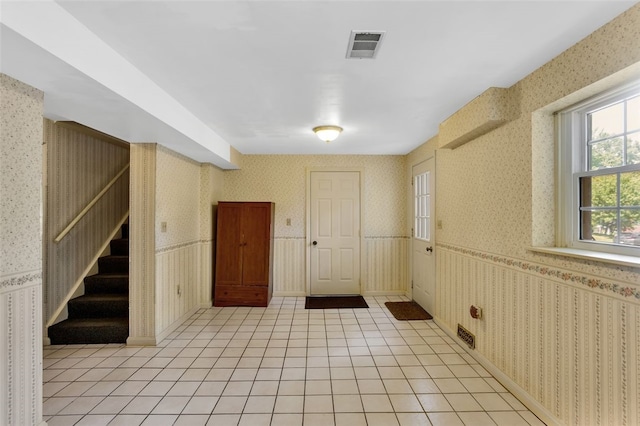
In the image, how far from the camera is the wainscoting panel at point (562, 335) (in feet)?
4.80

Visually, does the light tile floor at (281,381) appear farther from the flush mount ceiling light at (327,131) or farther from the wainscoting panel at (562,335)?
the flush mount ceiling light at (327,131)

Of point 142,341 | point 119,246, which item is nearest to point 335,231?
point 142,341

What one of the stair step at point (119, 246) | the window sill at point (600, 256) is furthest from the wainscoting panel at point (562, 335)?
the stair step at point (119, 246)

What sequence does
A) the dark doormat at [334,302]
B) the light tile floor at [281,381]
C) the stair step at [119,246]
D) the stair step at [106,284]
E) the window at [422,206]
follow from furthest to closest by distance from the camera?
1. the dark doormat at [334,302]
2. the window at [422,206]
3. the stair step at [119,246]
4. the stair step at [106,284]
5. the light tile floor at [281,381]

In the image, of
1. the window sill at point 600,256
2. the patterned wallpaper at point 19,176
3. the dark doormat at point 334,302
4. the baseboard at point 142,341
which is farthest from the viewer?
the dark doormat at point 334,302

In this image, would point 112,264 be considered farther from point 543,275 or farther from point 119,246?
point 543,275

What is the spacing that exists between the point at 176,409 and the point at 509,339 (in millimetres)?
2421

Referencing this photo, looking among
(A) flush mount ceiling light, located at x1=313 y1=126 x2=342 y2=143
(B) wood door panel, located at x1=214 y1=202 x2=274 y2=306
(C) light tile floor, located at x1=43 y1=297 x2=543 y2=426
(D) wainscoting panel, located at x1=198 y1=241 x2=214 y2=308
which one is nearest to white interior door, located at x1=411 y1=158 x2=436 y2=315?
(C) light tile floor, located at x1=43 y1=297 x2=543 y2=426

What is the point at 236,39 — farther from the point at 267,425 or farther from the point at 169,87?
the point at 267,425

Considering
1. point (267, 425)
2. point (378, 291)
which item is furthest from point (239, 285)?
point (267, 425)

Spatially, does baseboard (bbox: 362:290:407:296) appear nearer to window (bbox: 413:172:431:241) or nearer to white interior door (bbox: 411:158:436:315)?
white interior door (bbox: 411:158:436:315)

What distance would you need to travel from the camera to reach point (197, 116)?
2982mm

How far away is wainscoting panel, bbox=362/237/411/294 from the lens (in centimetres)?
497

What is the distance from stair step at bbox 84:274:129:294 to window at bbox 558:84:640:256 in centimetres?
425
